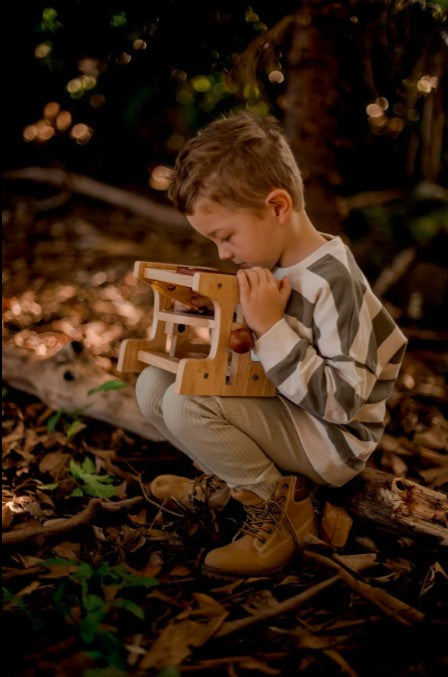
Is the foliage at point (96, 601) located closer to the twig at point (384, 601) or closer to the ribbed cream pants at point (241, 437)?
the ribbed cream pants at point (241, 437)

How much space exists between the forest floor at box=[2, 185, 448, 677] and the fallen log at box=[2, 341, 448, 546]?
0.24 ft

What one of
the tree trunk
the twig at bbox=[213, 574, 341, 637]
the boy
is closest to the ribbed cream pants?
the boy

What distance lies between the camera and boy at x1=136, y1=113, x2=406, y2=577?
2.21 meters

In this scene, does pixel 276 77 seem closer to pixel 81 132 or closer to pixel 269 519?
pixel 81 132

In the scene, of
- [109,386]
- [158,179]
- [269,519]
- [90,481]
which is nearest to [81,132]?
[158,179]

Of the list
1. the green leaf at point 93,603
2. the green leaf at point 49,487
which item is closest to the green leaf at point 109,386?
the green leaf at point 49,487

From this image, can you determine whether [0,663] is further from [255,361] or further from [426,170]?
[426,170]

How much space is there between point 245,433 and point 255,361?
0.27 meters

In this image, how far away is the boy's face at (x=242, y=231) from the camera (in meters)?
2.32

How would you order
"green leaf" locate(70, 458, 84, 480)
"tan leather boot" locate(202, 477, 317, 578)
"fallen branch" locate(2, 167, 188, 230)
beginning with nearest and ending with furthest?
"tan leather boot" locate(202, 477, 317, 578), "green leaf" locate(70, 458, 84, 480), "fallen branch" locate(2, 167, 188, 230)

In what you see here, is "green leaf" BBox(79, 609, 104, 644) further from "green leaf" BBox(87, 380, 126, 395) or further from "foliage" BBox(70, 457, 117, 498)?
"green leaf" BBox(87, 380, 126, 395)

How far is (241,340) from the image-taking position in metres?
2.29

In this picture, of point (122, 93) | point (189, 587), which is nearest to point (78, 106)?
point (122, 93)

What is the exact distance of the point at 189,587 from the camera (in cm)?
230
